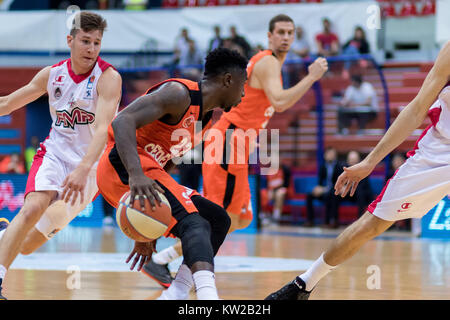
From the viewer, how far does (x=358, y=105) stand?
43.5 feet

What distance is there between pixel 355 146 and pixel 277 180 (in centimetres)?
182

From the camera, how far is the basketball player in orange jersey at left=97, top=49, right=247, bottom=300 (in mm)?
3732

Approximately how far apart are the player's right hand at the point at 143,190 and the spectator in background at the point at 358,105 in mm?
9711

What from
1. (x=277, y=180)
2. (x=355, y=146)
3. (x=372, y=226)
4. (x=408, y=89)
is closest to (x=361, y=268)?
(x=372, y=226)

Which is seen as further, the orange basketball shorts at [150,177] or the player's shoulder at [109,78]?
the player's shoulder at [109,78]

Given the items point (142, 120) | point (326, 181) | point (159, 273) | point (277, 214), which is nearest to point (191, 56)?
point (277, 214)

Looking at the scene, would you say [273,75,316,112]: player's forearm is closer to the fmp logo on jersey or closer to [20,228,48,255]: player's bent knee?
the fmp logo on jersey

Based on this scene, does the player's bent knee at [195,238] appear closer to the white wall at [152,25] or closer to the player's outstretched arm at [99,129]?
the player's outstretched arm at [99,129]

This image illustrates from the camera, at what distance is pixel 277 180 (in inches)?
559

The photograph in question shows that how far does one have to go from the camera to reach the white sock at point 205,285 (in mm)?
3592

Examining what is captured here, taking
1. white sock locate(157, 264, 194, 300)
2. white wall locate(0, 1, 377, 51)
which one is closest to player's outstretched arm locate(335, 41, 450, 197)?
white sock locate(157, 264, 194, 300)

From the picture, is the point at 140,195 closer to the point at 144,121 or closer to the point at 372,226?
the point at 144,121

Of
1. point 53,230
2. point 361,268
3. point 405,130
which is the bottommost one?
point 361,268

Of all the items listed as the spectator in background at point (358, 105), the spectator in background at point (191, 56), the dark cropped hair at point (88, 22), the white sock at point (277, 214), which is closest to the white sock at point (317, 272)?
the dark cropped hair at point (88, 22)
